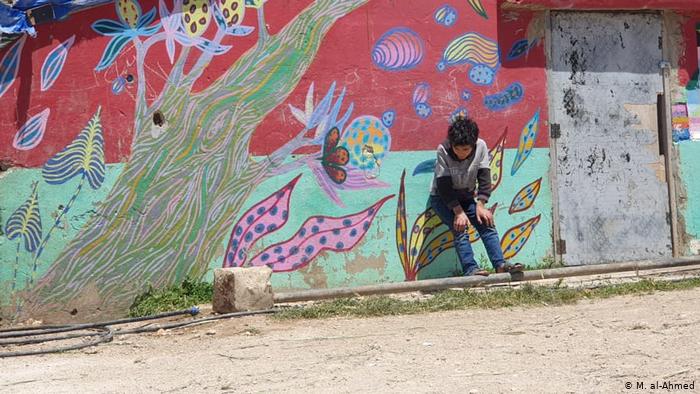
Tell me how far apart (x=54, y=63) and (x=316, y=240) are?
2.74 m

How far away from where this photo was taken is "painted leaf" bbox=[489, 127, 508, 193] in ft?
25.7

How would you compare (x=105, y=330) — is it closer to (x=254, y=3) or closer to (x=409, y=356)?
(x=409, y=356)

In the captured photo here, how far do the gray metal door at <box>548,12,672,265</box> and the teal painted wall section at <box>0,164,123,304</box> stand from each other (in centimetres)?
447

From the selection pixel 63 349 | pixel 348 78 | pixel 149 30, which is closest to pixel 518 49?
pixel 348 78

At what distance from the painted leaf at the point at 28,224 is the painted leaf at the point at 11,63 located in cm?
89

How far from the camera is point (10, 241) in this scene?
6781 millimetres

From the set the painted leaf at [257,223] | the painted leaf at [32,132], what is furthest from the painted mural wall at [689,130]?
the painted leaf at [32,132]

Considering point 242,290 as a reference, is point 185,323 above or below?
below

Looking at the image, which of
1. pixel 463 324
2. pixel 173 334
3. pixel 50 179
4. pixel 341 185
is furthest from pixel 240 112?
pixel 463 324

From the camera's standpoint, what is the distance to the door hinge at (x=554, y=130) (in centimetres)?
801

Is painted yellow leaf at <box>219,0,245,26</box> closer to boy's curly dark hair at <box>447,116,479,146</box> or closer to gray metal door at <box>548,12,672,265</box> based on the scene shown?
boy's curly dark hair at <box>447,116,479,146</box>

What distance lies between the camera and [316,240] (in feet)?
24.3

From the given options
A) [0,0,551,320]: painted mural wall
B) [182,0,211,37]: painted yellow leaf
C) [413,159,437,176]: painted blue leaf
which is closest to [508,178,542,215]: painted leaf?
[0,0,551,320]: painted mural wall

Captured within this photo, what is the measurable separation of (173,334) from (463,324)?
2139mm
